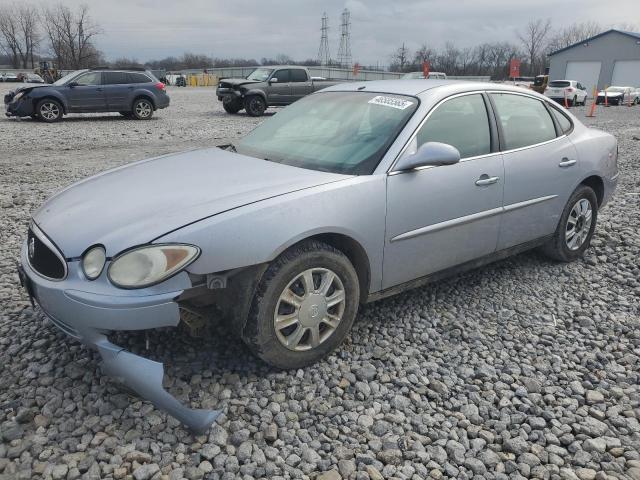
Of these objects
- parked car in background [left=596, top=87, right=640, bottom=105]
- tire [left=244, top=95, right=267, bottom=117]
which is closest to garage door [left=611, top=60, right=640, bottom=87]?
parked car in background [left=596, top=87, right=640, bottom=105]

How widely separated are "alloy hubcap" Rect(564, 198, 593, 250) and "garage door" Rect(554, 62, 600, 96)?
146 ft

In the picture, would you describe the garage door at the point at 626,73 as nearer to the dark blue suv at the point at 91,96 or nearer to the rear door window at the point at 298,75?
the rear door window at the point at 298,75

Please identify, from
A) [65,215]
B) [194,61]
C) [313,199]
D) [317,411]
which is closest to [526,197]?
[313,199]

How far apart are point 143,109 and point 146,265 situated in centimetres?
1494

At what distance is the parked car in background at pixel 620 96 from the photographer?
30.2m

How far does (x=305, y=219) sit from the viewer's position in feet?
8.98

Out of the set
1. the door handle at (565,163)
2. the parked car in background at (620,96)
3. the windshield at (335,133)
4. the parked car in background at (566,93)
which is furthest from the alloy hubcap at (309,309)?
the parked car in background at (620,96)

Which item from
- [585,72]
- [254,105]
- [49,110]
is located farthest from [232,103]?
[585,72]

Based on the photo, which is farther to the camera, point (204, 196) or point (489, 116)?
point (489, 116)

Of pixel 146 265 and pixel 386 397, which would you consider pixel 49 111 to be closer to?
pixel 146 265

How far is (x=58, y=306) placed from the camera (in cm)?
253

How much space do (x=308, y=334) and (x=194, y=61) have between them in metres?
93.9

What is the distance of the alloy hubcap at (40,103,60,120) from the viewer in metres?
14.6

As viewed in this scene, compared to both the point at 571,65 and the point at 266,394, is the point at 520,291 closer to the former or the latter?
the point at 266,394
